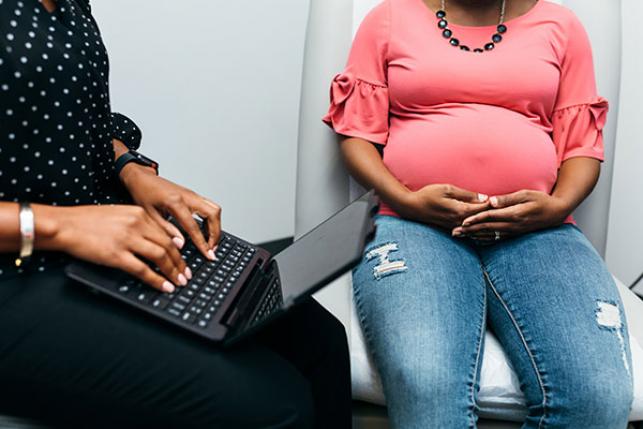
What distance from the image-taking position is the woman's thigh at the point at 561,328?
782 millimetres

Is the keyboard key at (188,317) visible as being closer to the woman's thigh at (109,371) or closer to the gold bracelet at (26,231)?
the woman's thigh at (109,371)

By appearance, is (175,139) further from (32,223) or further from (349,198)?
(32,223)

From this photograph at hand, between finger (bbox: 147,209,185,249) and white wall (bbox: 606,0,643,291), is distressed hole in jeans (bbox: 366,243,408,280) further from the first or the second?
white wall (bbox: 606,0,643,291)

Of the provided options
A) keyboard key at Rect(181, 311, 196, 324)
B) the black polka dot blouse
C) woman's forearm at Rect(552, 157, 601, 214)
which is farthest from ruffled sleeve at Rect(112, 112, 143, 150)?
woman's forearm at Rect(552, 157, 601, 214)

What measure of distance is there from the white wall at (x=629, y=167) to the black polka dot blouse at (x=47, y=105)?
1.23 metres

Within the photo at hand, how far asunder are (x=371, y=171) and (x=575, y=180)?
35 centimetres

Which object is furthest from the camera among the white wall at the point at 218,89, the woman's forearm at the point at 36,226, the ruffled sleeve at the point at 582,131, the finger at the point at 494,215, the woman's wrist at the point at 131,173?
the white wall at the point at 218,89

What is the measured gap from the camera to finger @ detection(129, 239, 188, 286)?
0.62 m

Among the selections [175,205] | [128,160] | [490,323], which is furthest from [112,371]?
[490,323]

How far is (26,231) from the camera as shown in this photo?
59 cm

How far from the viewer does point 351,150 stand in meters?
1.08

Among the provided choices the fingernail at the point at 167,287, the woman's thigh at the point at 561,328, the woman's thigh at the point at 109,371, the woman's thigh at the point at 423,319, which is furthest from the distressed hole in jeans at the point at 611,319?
the fingernail at the point at 167,287

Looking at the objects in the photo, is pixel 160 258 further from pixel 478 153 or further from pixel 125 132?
pixel 478 153

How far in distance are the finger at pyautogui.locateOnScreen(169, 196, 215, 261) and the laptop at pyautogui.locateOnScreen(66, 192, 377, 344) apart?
1cm
